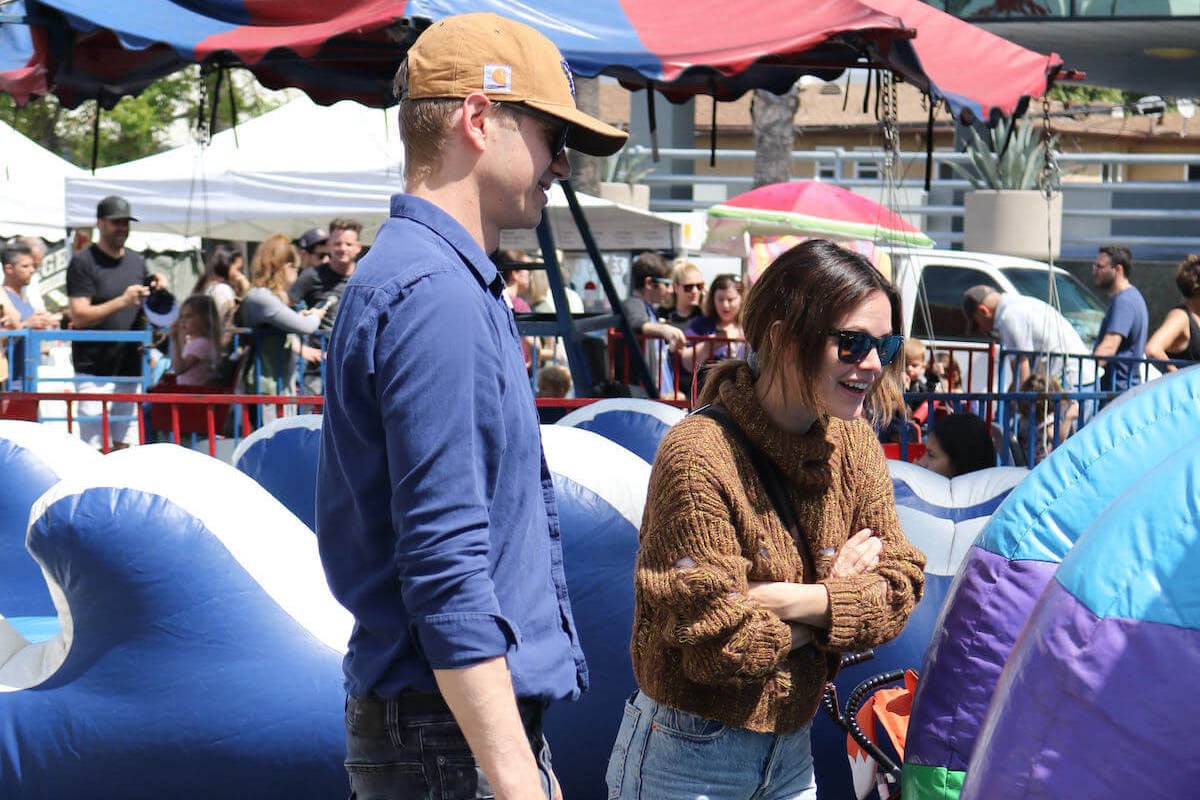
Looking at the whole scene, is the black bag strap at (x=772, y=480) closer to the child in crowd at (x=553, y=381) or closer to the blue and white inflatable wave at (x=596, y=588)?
the blue and white inflatable wave at (x=596, y=588)

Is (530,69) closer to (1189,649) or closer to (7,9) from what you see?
(1189,649)

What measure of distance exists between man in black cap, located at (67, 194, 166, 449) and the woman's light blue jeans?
7816 millimetres

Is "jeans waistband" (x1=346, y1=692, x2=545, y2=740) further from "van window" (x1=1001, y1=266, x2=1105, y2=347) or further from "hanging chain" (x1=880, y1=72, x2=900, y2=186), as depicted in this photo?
"van window" (x1=1001, y1=266, x2=1105, y2=347)

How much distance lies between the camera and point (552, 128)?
80.4 inches

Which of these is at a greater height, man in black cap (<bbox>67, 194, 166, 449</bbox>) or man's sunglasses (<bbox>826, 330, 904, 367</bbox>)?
man's sunglasses (<bbox>826, 330, 904, 367</bbox>)

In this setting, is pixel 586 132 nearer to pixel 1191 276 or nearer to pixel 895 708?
pixel 895 708

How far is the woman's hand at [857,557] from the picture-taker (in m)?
2.74

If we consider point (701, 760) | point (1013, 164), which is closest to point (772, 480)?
point (701, 760)

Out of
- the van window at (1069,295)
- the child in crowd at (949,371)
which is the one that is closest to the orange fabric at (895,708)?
the child in crowd at (949,371)

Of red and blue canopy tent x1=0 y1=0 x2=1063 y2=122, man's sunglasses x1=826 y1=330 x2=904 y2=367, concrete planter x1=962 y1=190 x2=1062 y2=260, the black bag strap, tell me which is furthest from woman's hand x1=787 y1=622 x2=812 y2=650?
concrete planter x1=962 y1=190 x2=1062 y2=260

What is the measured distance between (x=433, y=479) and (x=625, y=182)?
21299 millimetres

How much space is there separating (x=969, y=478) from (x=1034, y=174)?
1648cm

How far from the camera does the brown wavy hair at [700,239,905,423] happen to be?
9.02 feet

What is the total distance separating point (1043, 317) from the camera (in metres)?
10.3
